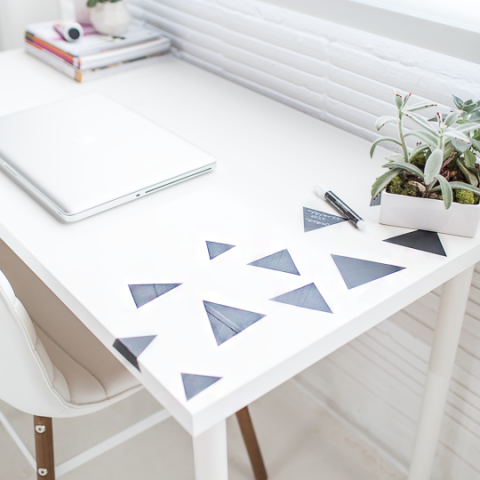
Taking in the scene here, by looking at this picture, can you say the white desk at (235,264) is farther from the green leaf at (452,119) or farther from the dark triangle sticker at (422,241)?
the green leaf at (452,119)

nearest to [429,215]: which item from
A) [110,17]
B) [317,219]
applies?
[317,219]

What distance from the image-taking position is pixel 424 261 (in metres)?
0.74

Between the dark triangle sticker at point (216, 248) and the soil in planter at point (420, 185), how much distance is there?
24 centimetres

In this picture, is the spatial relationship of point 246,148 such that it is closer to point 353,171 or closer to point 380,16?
point 353,171

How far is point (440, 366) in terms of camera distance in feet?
3.22

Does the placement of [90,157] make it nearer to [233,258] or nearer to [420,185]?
[233,258]

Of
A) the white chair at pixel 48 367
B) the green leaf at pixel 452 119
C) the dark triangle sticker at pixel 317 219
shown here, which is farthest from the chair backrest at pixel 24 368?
the green leaf at pixel 452 119

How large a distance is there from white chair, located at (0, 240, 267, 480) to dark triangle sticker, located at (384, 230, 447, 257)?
1.60 ft

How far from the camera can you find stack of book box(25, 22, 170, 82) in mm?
1312

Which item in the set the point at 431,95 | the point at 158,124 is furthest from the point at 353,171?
the point at 158,124

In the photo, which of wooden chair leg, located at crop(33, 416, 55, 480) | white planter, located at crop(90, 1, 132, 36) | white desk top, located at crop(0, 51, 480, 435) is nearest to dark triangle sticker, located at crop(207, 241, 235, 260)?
white desk top, located at crop(0, 51, 480, 435)

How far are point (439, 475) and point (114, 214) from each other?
958 mm

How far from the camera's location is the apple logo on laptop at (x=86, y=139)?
98cm

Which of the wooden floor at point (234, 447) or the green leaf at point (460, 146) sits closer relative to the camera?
the green leaf at point (460, 146)
